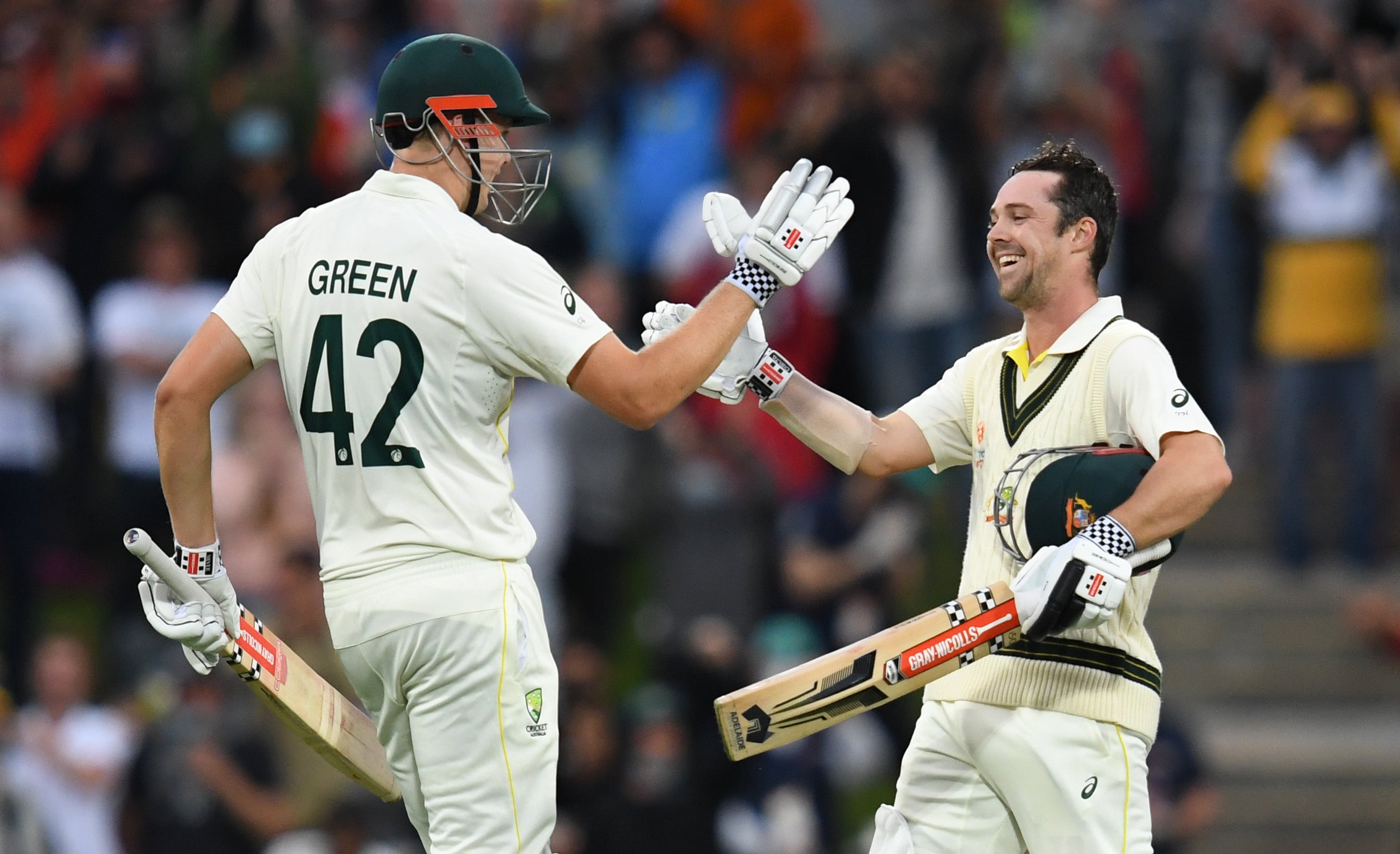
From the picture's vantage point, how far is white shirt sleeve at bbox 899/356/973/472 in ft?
17.3

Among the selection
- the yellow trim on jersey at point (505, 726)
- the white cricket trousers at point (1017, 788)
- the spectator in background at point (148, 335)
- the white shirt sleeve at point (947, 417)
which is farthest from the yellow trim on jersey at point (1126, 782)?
the spectator in background at point (148, 335)

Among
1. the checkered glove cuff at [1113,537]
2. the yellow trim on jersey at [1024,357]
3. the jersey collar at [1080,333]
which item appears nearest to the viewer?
the checkered glove cuff at [1113,537]

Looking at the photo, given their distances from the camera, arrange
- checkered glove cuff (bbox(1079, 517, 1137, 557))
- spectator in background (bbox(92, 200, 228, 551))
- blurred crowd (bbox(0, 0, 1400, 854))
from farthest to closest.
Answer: spectator in background (bbox(92, 200, 228, 551)) → blurred crowd (bbox(0, 0, 1400, 854)) → checkered glove cuff (bbox(1079, 517, 1137, 557))

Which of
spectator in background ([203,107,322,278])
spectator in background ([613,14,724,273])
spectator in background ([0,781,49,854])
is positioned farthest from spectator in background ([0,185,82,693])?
spectator in background ([613,14,724,273])

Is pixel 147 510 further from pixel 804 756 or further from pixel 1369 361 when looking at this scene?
pixel 1369 361

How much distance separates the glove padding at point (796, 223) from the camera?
15.1ft

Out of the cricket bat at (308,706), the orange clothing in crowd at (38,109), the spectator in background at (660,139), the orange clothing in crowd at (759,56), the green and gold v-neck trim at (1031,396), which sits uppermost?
the orange clothing in crowd at (759,56)

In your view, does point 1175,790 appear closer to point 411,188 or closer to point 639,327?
point 639,327

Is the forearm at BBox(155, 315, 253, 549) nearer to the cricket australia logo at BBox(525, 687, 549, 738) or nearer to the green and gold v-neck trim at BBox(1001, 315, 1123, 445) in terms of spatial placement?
the cricket australia logo at BBox(525, 687, 549, 738)

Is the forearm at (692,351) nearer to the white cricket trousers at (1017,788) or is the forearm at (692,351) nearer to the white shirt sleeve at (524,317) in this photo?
the white shirt sleeve at (524,317)

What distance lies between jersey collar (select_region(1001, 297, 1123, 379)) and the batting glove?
615 millimetres

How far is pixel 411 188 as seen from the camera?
4504 millimetres

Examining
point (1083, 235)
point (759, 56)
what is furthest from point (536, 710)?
point (759, 56)

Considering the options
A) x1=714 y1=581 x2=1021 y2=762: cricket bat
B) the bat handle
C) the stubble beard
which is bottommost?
the bat handle
